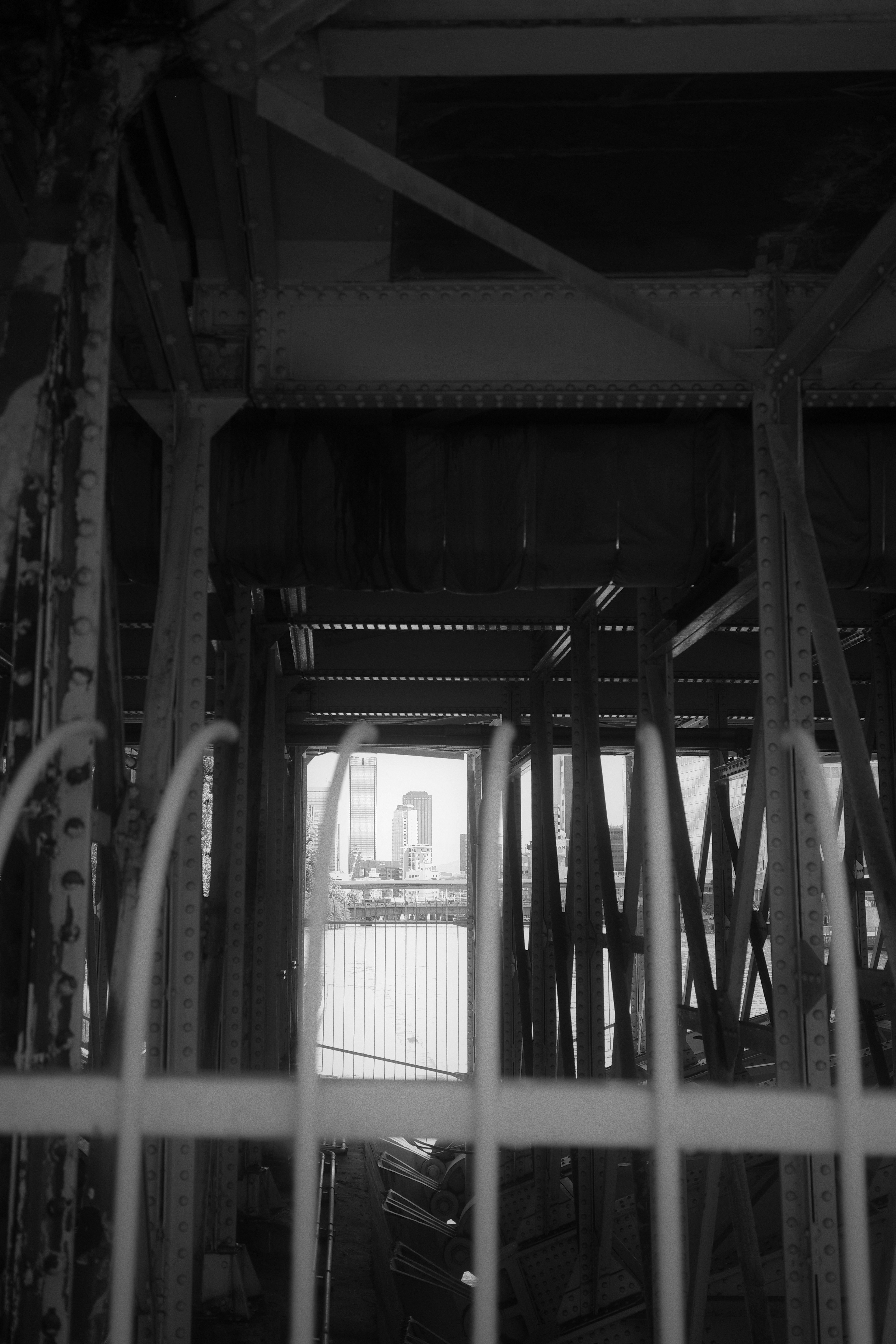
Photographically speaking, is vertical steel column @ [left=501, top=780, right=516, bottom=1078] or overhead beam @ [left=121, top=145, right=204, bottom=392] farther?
vertical steel column @ [left=501, top=780, right=516, bottom=1078]

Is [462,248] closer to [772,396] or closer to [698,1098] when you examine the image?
[772,396]

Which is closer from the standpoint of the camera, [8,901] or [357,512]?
[8,901]

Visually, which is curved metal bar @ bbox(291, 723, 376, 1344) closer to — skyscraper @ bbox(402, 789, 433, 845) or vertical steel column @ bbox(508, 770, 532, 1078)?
skyscraper @ bbox(402, 789, 433, 845)

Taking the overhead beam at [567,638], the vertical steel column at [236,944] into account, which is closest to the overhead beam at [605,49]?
the overhead beam at [567,638]

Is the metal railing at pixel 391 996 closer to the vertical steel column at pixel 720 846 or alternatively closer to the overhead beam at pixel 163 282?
the vertical steel column at pixel 720 846

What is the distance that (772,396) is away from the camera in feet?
16.3

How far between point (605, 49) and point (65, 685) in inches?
115

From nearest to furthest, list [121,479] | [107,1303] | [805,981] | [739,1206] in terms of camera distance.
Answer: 1. [107,1303]
2. [805,981]
3. [739,1206]
4. [121,479]

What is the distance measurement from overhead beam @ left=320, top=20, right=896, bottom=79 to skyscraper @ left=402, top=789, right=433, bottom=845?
8.73 feet

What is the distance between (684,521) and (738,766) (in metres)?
7.26

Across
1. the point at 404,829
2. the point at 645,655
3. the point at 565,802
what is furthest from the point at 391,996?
the point at 404,829

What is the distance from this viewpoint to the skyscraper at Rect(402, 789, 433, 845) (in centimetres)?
267

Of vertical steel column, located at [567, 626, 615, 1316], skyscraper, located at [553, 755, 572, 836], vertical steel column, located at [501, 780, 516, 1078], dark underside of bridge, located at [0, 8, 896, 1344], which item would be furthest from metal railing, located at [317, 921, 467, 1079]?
dark underside of bridge, located at [0, 8, 896, 1344]

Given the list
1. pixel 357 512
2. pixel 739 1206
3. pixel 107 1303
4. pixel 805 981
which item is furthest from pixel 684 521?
pixel 107 1303
